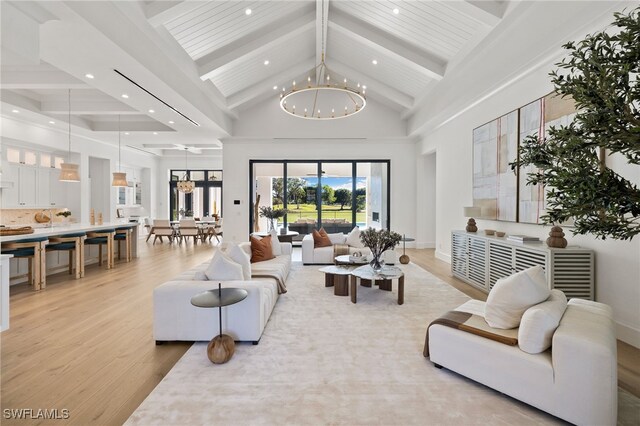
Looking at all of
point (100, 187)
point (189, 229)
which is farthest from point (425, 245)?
point (100, 187)

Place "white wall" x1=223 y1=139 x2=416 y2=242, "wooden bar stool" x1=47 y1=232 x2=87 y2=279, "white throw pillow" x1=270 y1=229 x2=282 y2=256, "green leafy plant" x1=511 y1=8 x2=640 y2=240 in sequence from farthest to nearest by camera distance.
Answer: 1. "white wall" x1=223 y1=139 x2=416 y2=242
2. "white throw pillow" x1=270 y1=229 x2=282 y2=256
3. "wooden bar stool" x1=47 y1=232 x2=87 y2=279
4. "green leafy plant" x1=511 y1=8 x2=640 y2=240

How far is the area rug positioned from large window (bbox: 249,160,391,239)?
6.07 meters

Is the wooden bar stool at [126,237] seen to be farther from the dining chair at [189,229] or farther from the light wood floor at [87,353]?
the dining chair at [189,229]

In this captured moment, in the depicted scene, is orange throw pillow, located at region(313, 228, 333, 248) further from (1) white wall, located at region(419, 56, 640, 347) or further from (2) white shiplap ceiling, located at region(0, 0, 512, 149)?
(2) white shiplap ceiling, located at region(0, 0, 512, 149)

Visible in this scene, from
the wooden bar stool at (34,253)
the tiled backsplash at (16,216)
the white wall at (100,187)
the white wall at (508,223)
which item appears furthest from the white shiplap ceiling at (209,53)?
the wooden bar stool at (34,253)

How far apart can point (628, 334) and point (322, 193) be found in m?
7.25

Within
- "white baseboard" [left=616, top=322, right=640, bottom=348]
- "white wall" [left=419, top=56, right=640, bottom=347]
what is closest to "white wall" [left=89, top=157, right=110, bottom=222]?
"white wall" [left=419, top=56, right=640, bottom=347]

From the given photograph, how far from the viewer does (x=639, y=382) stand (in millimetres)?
2314

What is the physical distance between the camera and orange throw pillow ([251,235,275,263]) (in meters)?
5.14

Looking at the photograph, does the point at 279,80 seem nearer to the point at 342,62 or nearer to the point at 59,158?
the point at 342,62

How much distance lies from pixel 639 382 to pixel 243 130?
339 inches

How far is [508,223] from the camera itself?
15.7ft

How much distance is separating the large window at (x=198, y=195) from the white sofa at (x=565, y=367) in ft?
40.0

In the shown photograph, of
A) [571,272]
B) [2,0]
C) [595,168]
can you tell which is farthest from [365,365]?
[2,0]
